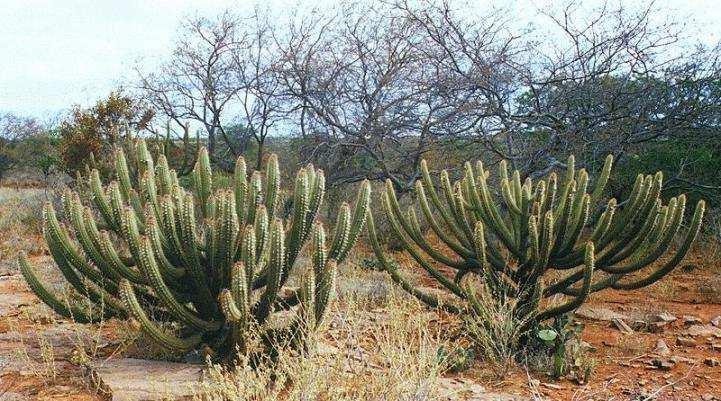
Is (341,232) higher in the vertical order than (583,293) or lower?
higher

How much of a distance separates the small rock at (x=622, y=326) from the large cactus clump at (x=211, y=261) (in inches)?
109

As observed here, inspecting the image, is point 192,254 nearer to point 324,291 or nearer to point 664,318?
point 324,291

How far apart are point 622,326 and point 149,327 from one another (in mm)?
3952

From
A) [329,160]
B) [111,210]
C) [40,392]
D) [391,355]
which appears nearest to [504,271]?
[391,355]

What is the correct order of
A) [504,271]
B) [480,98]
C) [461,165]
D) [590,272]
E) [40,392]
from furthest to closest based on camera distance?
[461,165] → [480,98] → [504,271] → [590,272] → [40,392]

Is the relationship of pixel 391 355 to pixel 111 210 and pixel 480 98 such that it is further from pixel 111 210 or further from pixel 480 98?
pixel 480 98

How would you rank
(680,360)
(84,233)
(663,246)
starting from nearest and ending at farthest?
(84,233) → (680,360) → (663,246)

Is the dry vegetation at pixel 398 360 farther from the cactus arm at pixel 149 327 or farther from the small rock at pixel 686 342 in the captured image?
the cactus arm at pixel 149 327

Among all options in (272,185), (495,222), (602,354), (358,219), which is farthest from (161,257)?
(602,354)

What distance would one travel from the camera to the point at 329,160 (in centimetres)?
1207

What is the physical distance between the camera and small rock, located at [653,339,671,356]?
5246 millimetres

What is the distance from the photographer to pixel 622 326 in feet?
19.6

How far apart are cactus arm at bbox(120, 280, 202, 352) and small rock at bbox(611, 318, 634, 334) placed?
11.7 ft

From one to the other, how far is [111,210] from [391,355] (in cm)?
250
